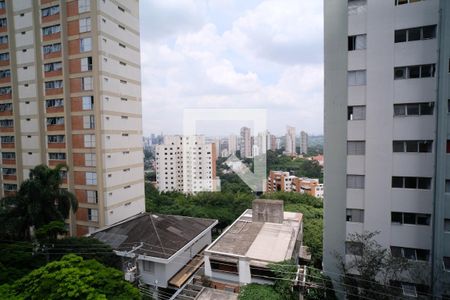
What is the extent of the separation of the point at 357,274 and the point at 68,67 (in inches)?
692

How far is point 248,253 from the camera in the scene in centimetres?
1102

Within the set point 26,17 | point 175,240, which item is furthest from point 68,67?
point 175,240

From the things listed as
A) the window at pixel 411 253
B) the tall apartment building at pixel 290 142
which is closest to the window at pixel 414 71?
the window at pixel 411 253

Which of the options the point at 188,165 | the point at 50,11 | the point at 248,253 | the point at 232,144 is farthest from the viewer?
the point at 188,165

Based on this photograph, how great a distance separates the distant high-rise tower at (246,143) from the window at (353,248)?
376 inches

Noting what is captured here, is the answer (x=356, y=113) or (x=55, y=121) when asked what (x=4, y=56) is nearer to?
(x=55, y=121)

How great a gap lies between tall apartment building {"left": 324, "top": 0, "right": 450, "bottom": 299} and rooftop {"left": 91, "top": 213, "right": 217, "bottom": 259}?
798 centimetres

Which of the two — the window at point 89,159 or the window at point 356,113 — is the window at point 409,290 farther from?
the window at point 89,159

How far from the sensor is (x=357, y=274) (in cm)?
888

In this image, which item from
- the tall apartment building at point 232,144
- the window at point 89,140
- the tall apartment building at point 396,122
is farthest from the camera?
the tall apartment building at point 232,144

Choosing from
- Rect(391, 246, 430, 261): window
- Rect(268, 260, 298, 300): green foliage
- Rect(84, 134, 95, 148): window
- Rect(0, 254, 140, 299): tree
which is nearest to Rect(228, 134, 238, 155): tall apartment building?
Rect(84, 134, 95, 148): window

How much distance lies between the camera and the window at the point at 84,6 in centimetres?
1384

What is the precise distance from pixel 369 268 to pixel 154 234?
9.71 metres

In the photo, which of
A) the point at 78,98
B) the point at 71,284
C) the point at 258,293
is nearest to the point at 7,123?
the point at 78,98
